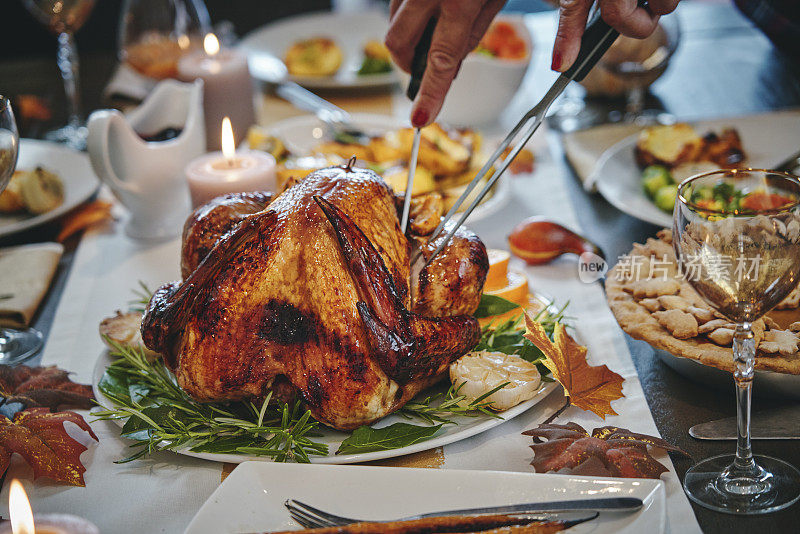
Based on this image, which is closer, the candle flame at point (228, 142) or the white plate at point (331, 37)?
the candle flame at point (228, 142)

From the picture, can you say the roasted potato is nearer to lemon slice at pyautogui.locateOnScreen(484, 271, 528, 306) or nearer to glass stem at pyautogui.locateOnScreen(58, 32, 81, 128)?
glass stem at pyautogui.locateOnScreen(58, 32, 81, 128)

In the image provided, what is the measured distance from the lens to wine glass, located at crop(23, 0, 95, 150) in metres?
2.32

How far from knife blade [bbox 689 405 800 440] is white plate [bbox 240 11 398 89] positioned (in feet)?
6.25

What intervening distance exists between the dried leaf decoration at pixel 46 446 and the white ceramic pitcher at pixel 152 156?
81 cm

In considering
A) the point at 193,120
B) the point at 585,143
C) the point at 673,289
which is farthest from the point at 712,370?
the point at 193,120

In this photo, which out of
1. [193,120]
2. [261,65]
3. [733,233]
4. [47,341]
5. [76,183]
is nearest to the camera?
[733,233]

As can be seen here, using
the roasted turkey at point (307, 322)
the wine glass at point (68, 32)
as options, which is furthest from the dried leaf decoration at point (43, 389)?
the wine glass at point (68, 32)

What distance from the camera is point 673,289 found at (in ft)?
4.26

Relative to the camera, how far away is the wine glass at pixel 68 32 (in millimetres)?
2316

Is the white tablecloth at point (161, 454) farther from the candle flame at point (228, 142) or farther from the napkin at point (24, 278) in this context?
the candle flame at point (228, 142)

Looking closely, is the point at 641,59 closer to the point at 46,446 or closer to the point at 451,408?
the point at 451,408

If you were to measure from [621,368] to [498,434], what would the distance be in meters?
0.29

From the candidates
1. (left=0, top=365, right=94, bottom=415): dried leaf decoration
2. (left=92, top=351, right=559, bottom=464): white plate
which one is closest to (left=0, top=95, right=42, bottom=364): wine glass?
(left=0, top=365, right=94, bottom=415): dried leaf decoration

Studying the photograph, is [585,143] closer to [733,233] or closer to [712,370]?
[712,370]
